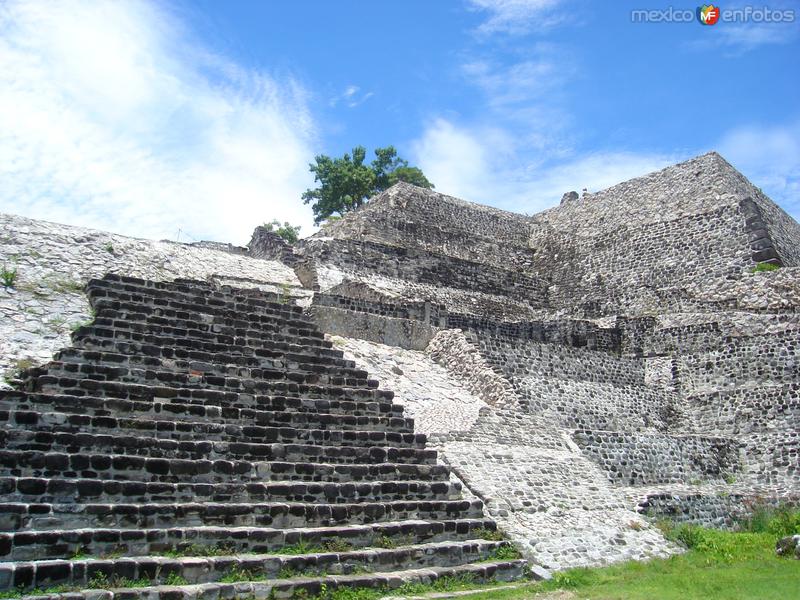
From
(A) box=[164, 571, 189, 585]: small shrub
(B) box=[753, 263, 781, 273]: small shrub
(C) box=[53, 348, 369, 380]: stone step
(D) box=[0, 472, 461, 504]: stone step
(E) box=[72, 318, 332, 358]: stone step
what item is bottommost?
(A) box=[164, 571, 189, 585]: small shrub

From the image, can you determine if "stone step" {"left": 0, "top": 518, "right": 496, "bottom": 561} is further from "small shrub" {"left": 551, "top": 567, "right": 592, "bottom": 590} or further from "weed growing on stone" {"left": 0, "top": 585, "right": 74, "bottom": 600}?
"small shrub" {"left": 551, "top": 567, "right": 592, "bottom": 590}

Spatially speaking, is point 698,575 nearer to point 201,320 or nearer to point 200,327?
point 200,327

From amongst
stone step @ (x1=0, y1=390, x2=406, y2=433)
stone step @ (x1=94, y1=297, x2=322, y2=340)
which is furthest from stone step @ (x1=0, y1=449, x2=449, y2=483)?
stone step @ (x1=94, y1=297, x2=322, y2=340)

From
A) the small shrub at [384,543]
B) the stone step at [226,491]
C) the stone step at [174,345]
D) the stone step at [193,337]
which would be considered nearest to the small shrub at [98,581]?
the stone step at [226,491]

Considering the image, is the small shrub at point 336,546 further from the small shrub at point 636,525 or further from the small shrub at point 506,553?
the small shrub at point 636,525

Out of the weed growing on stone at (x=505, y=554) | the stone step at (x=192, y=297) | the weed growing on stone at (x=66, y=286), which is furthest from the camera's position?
the weed growing on stone at (x=66, y=286)

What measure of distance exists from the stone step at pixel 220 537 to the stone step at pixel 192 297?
4.09 metres

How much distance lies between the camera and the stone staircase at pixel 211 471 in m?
7.29

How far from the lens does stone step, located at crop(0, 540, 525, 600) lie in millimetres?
Result: 6758

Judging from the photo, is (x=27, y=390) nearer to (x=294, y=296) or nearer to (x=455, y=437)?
(x=455, y=437)

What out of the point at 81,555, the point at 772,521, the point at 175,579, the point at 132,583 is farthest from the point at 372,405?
the point at 772,521

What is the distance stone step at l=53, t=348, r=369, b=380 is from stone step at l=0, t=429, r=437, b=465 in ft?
4.28

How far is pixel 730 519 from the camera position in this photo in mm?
13297

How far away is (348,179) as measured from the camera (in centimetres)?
3216
